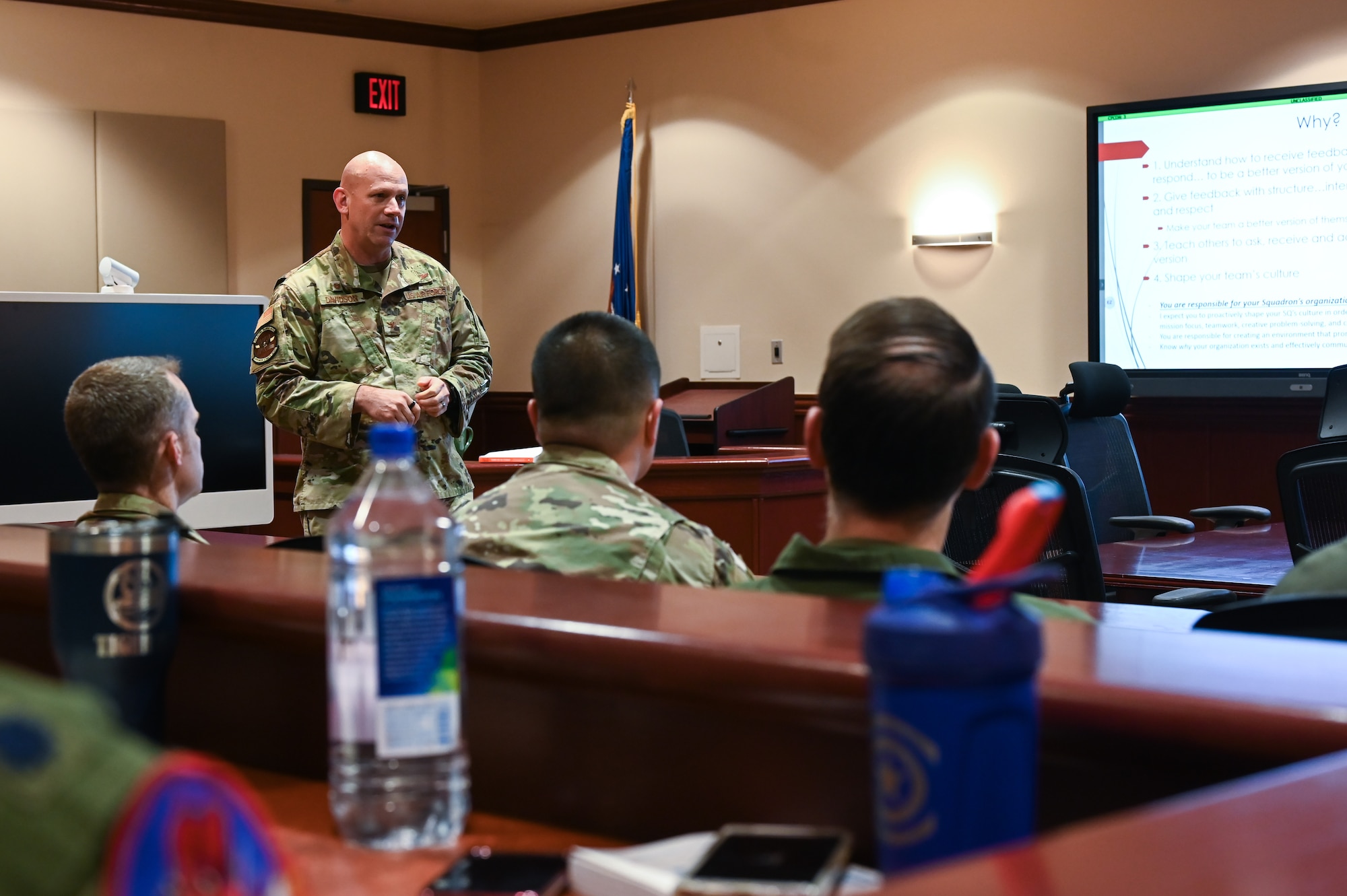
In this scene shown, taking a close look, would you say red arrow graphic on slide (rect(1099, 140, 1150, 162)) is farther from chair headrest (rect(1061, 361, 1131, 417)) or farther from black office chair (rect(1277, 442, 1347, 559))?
black office chair (rect(1277, 442, 1347, 559))

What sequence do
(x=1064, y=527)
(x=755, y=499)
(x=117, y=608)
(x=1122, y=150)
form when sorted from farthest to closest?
(x=1122, y=150) < (x=755, y=499) < (x=1064, y=527) < (x=117, y=608)

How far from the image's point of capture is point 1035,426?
423 centimetres

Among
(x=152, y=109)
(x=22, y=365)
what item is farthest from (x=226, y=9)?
(x=22, y=365)

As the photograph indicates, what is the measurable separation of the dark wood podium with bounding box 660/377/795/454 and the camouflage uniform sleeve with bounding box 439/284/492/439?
6.64ft

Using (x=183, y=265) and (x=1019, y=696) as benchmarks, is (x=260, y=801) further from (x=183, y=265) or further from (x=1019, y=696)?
(x=183, y=265)

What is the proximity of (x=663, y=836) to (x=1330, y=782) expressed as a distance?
1.63 ft

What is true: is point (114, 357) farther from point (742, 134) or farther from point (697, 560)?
point (742, 134)

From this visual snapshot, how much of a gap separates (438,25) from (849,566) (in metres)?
7.17

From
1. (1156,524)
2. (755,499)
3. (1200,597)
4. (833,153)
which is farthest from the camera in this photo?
(833,153)

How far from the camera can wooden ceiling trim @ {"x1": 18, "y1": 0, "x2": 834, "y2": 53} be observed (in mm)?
7094

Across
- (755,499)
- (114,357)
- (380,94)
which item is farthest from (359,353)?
(380,94)

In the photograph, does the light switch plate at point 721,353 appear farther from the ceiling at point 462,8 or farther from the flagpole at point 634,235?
the ceiling at point 462,8

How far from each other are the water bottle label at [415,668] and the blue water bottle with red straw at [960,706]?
1.16 ft

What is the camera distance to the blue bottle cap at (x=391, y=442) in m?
1.04
